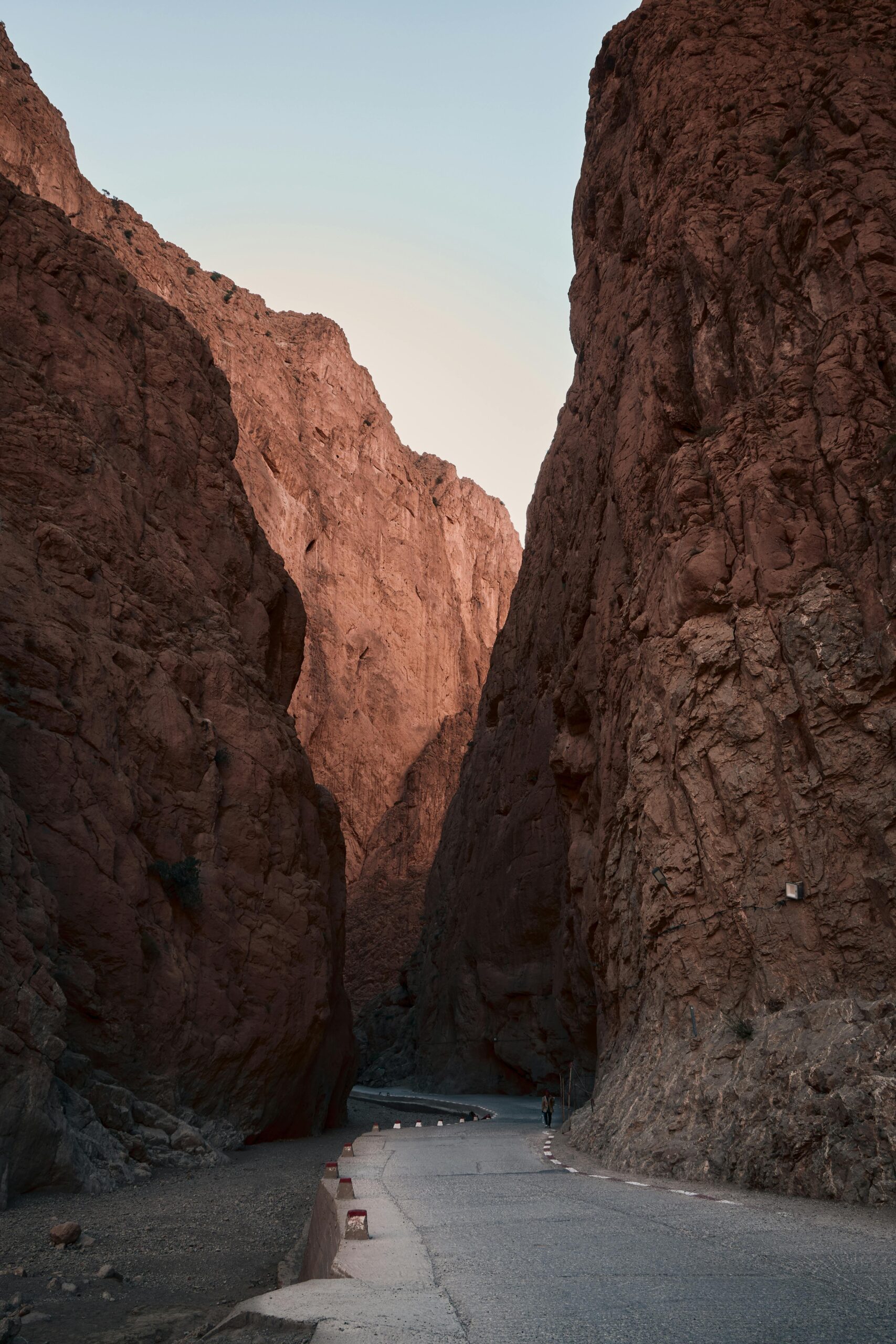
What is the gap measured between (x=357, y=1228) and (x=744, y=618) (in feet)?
38.7

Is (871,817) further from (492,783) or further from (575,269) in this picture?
(492,783)

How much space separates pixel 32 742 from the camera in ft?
63.3

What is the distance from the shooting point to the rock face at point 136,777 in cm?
1672

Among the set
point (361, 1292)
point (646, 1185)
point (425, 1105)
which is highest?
point (361, 1292)

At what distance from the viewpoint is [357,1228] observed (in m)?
7.40

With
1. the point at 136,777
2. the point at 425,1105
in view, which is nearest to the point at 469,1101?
the point at 425,1105

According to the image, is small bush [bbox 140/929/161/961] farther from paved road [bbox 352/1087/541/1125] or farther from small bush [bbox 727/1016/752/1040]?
paved road [bbox 352/1087/541/1125]

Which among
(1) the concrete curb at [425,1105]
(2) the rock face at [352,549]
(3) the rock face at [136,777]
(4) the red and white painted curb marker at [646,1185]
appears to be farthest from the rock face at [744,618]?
(2) the rock face at [352,549]

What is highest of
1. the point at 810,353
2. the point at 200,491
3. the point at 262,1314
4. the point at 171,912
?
the point at 200,491

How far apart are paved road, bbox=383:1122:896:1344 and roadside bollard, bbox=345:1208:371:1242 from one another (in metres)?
0.50

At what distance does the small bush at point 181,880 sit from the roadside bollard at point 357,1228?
49.4ft

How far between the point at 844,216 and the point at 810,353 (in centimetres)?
248

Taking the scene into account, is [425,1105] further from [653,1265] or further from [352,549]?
[352,549]

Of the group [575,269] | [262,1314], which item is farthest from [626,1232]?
[575,269]
